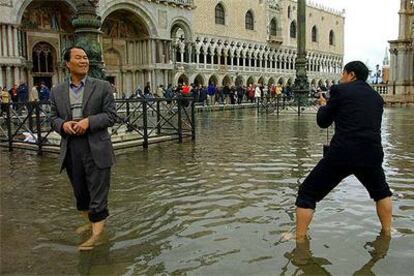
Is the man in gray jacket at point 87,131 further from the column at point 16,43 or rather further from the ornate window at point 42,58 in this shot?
the ornate window at point 42,58

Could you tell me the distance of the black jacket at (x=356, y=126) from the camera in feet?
13.2

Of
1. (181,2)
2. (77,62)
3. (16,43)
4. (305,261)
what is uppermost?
(181,2)

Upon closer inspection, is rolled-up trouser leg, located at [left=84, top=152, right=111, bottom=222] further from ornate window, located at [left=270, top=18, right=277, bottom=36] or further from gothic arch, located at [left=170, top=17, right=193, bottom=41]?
ornate window, located at [left=270, top=18, right=277, bottom=36]

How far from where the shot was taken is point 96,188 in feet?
13.9

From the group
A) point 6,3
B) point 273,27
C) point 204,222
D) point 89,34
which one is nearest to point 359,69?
point 204,222

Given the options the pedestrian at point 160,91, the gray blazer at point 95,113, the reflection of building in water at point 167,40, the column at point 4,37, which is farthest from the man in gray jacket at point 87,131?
the pedestrian at point 160,91

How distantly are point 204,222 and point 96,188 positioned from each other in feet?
4.07

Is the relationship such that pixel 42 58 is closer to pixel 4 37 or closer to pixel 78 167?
pixel 4 37

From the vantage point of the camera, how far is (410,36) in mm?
32781

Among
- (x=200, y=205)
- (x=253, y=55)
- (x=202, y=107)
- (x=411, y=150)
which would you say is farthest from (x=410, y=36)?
(x=200, y=205)

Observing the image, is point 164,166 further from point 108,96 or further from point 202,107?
point 202,107

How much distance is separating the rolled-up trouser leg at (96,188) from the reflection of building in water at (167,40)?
22.9m

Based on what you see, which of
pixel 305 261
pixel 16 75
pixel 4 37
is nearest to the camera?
pixel 305 261

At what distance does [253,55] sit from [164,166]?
145 feet
